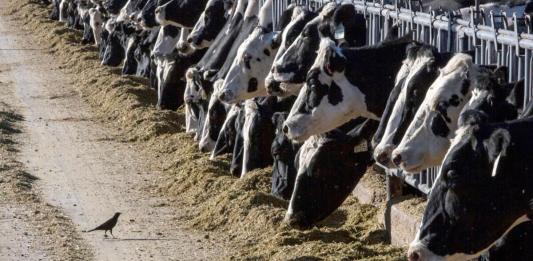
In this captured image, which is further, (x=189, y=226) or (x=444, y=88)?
(x=189, y=226)

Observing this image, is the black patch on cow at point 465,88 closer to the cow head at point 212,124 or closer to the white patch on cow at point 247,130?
the white patch on cow at point 247,130

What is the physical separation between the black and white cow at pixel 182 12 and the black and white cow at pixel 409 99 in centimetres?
962

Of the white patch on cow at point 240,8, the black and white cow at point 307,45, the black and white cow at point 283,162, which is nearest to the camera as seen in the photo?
the black and white cow at point 307,45

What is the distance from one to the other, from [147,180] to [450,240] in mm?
7343

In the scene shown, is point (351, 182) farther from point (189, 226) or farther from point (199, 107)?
point (199, 107)

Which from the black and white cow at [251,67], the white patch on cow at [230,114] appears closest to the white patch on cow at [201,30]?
the white patch on cow at [230,114]

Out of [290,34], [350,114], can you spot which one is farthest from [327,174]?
[290,34]

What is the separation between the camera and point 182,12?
18.2 metres

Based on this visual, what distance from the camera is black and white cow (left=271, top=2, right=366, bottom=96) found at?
11047 millimetres

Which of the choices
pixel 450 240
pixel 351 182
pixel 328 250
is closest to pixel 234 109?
pixel 351 182

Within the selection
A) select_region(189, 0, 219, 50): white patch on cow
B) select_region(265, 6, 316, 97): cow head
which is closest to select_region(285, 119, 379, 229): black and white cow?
select_region(265, 6, 316, 97): cow head

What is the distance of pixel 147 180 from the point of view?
45.6ft

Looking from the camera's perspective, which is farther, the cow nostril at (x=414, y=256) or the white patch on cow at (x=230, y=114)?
the white patch on cow at (x=230, y=114)

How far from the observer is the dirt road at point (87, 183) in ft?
35.3
